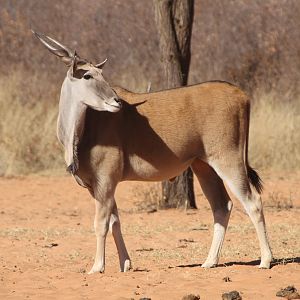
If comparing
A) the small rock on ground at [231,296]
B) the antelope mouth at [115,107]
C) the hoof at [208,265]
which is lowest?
the hoof at [208,265]

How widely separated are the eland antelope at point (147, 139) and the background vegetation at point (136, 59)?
364 inches

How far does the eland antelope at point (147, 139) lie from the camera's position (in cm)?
965

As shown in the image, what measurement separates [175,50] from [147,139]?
462 cm

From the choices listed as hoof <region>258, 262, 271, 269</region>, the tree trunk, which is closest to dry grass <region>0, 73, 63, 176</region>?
the tree trunk

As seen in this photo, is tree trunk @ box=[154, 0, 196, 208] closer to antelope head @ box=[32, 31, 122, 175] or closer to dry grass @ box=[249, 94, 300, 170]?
antelope head @ box=[32, 31, 122, 175]

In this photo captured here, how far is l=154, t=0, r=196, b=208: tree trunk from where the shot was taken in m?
14.3

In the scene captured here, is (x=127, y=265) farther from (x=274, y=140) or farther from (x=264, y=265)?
(x=274, y=140)

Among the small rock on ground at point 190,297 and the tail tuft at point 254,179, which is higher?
the tail tuft at point 254,179

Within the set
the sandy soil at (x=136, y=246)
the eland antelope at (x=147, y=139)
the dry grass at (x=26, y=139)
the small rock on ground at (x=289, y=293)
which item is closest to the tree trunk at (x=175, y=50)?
the sandy soil at (x=136, y=246)

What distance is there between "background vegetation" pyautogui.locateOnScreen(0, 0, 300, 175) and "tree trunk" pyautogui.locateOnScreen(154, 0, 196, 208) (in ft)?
16.1

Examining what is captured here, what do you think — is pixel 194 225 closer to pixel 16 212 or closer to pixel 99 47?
pixel 16 212

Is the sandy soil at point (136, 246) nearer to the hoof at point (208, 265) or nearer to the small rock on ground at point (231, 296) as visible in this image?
the hoof at point (208, 265)

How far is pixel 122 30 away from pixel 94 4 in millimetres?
2412

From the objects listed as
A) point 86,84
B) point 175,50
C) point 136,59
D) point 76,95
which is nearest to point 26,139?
point 175,50
